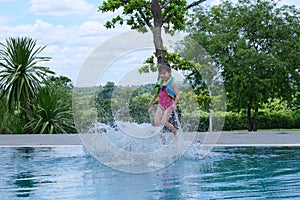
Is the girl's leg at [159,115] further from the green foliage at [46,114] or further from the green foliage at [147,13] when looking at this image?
A: the green foliage at [46,114]

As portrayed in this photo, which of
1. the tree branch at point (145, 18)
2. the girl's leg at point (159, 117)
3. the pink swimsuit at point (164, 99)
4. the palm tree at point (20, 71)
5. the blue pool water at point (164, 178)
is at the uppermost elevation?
the tree branch at point (145, 18)

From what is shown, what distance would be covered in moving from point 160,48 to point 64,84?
9.52 meters

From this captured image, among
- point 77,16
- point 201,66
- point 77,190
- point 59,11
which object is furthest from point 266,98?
point 77,190

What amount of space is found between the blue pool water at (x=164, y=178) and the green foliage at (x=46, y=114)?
598 centimetres

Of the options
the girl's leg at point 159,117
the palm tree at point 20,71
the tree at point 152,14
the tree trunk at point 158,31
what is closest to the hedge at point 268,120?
the tree at point 152,14

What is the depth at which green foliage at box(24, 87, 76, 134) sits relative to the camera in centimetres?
1516

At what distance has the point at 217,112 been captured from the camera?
1280 centimetres

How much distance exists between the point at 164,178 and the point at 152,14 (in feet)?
25.7

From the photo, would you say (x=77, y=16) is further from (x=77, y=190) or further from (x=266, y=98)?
(x=77, y=190)

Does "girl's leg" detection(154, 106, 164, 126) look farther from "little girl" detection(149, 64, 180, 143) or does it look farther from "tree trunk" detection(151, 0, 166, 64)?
"tree trunk" detection(151, 0, 166, 64)

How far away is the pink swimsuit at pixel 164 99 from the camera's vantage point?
839cm

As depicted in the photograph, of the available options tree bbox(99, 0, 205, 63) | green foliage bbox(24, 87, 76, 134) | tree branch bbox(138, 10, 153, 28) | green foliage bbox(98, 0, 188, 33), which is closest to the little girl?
tree bbox(99, 0, 205, 63)

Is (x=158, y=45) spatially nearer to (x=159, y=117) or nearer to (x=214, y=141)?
(x=214, y=141)

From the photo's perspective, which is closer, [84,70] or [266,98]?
[84,70]
